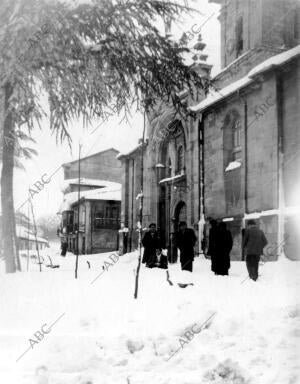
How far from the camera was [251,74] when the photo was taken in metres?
16.4

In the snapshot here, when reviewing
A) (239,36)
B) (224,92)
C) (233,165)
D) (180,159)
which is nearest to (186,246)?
(233,165)

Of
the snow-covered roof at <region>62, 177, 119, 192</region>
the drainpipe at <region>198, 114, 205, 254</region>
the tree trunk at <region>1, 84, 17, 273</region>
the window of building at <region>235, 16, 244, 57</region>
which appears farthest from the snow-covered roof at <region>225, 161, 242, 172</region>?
the snow-covered roof at <region>62, 177, 119, 192</region>

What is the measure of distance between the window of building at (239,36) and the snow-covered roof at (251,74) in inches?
105

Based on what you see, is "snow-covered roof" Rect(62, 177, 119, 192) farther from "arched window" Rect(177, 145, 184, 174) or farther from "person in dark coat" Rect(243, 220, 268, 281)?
"person in dark coat" Rect(243, 220, 268, 281)

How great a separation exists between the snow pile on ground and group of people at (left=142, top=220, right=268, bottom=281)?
1.30m

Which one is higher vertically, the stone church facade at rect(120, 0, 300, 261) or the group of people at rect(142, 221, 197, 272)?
the stone church facade at rect(120, 0, 300, 261)

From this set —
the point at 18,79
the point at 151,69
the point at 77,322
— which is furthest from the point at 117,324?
the point at 151,69

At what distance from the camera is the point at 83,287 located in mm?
9219

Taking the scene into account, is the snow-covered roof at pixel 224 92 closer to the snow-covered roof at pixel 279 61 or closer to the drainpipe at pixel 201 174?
the drainpipe at pixel 201 174

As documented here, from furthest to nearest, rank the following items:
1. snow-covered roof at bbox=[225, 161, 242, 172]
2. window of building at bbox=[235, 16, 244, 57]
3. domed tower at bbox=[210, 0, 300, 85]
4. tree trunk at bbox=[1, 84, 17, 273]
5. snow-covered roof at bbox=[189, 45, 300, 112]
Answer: window of building at bbox=[235, 16, 244, 57] → domed tower at bbox=[210, 0, 300, 85] → snow-covered roof at bbox=[225, 161, 242, 172] → snow-covered roof at bbox=[189, 45, 300, 112] → tree trunk at bbox=[1, 84, 17, 273]

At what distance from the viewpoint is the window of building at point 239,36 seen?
68.2 feet

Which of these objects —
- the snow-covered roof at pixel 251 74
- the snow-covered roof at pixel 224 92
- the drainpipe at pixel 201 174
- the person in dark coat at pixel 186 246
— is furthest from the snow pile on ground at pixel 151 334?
the drainpipe at pixel 201 174

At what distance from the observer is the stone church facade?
15.1 metres

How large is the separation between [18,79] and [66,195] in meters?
36.5
